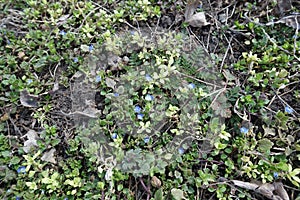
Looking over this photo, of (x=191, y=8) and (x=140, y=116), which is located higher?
(x=191, y=8)

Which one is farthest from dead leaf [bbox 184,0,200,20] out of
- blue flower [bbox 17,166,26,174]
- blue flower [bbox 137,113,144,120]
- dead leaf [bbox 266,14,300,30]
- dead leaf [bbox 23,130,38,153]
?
blue flower [bbox 17,166,26,174]

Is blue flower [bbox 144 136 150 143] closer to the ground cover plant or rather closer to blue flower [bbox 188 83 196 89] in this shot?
the ground cover plant

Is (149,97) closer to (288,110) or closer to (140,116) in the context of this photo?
(140,116)

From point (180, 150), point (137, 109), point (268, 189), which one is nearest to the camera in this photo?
point (268, 189)

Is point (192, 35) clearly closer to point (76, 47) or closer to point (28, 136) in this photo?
point (76, 47)

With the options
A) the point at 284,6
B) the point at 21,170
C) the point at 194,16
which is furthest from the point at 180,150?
the point at 284,6

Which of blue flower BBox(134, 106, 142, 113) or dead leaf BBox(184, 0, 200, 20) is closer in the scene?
blue flower BBox(134, 106, 142, 113)

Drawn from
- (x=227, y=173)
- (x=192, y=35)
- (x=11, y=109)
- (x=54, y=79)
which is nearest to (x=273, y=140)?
(x=227, y=173)

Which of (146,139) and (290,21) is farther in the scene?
(290,21)

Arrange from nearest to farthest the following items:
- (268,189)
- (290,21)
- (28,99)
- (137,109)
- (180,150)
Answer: (268,189)
(180,150)
(137,109)
(28,99)
(290,21)
